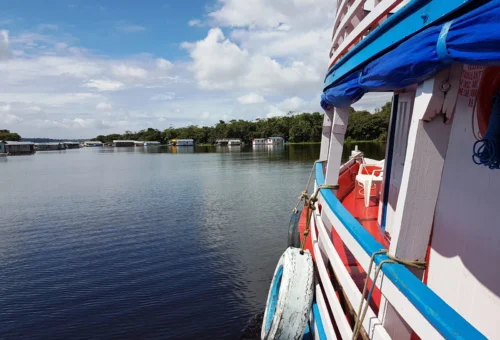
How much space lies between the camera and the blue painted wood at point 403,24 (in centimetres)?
198

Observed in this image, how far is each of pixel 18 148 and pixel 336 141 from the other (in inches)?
4545

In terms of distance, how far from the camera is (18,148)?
100 meters

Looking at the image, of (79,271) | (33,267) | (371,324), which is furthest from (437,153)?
(33,267)

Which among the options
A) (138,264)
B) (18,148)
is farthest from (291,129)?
(138,264)

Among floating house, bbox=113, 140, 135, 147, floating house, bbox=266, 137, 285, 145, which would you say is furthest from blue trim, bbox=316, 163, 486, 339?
floating house, bbox=113, 140, 135, 147

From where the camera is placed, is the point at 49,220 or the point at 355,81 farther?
the point at 49,220

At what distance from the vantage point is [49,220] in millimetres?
17562

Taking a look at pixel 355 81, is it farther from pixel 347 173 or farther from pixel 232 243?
pixel 232 243

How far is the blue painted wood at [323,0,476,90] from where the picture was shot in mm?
1984

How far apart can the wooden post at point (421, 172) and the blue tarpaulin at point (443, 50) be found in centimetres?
16

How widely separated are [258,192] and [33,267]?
14.4m

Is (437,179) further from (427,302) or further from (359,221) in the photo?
(359,221)

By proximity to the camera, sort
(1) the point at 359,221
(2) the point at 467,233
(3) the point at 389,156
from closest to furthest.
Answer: (2) the point at 467,233
(3) the point at 389,156
(1) the point at 359,221

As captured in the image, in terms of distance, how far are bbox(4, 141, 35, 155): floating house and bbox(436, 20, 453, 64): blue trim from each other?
11033 cm
